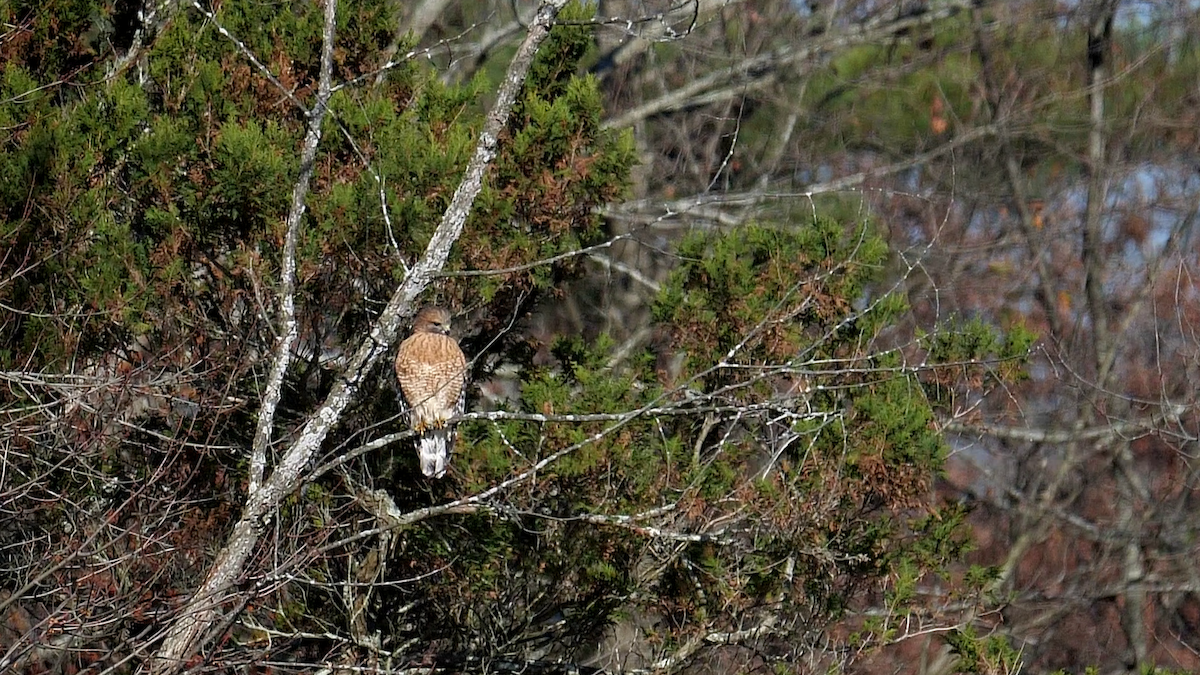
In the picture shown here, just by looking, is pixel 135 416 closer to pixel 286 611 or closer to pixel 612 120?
pixel 286 611

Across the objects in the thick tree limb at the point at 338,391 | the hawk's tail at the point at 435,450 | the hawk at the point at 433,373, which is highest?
the thick tree limb at the point at 338,391

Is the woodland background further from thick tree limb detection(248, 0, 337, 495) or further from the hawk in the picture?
the hawk

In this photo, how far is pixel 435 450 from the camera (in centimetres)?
573

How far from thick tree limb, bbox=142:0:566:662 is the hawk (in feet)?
3.83

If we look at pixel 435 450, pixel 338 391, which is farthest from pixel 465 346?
pixel 338 391

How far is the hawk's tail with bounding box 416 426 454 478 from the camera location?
573 centimetres

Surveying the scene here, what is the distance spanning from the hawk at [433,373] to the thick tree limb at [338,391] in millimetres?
1168

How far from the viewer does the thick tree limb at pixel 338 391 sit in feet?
14.2

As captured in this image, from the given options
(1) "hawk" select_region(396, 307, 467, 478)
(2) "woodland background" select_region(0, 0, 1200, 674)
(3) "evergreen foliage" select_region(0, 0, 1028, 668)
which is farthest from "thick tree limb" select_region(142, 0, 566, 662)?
(1) "hawk" select_region(396, 307, 467, 478)

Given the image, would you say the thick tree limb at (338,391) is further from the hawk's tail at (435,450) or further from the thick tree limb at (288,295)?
the hawk's tail at (435,450)

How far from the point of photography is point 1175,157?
11.0 meters

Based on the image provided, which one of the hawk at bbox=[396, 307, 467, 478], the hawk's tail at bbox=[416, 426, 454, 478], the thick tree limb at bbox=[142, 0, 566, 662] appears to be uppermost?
the thick tree limb at bbox=[142, 0, 566, 662]

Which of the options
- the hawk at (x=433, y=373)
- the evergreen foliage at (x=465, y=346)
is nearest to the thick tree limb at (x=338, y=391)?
the evergreen foliage at (x=465, y=346)

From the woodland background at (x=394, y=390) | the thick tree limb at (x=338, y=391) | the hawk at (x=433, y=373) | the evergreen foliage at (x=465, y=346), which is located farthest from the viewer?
the hawk at (x=433, y=373)
